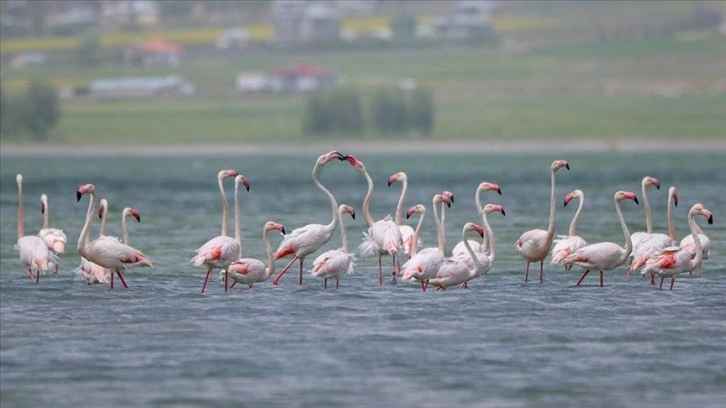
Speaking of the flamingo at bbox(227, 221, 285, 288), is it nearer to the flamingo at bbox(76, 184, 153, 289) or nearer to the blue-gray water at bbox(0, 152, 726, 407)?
the blue-gray water at bbox(0, 152, 726, 407)

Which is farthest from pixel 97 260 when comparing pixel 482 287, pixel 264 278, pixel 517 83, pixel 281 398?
pixel 517 83

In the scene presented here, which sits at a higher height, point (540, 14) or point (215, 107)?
point (540, 14)

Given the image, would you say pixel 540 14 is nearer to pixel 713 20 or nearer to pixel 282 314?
pixel 713 20

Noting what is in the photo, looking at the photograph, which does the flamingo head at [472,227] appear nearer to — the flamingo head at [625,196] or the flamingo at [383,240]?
the flamingo at [383,240]

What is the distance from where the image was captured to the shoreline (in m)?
119

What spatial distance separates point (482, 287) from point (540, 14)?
154m

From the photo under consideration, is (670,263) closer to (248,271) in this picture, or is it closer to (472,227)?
(472,227)

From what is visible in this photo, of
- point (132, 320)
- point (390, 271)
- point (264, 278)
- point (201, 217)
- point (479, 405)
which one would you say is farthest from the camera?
point (201, 217)

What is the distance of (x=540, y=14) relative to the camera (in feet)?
576

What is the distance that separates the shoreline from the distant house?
35415 mm

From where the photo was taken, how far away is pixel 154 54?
529 feet

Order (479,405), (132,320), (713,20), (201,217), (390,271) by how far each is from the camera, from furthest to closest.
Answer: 1. (713,20)
2. (201,217)
3. (390,271)
4. (132,320)
5. (479,405)

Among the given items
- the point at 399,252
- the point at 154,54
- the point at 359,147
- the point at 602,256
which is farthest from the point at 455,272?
the point at 154,54

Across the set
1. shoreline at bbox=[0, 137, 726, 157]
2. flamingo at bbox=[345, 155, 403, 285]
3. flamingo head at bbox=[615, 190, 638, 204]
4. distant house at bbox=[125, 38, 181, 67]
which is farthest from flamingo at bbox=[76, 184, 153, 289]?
distant house at bbox=[125, 38, 181, 67]
